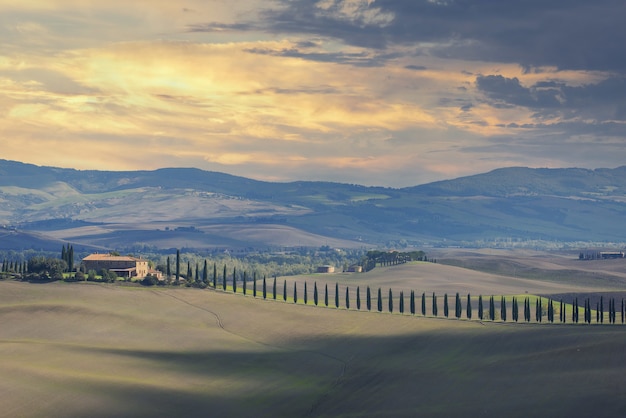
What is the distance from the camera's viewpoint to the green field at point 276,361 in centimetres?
11244

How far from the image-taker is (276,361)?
147500 mm

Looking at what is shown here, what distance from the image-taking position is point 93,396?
381 ft

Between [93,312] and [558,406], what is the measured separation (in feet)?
300

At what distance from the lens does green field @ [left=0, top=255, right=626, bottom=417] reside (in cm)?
11244

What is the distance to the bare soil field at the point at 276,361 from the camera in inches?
4424

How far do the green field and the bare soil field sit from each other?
0.71 feet

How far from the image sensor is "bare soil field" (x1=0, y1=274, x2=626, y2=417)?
112375mm

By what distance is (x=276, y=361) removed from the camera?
148 meters

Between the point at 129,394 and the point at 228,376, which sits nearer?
the point at 129,394

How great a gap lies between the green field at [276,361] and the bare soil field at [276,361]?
22 centimetres

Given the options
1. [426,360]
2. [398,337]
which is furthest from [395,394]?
[398,337]

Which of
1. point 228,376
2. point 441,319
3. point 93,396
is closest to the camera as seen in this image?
point 93,396

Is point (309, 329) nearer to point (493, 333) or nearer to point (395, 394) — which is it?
point (493, 333)

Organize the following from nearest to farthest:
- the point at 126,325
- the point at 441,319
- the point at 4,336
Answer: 1. the point at 4,336
2. the point at 126,325
3. the point at 441,319
